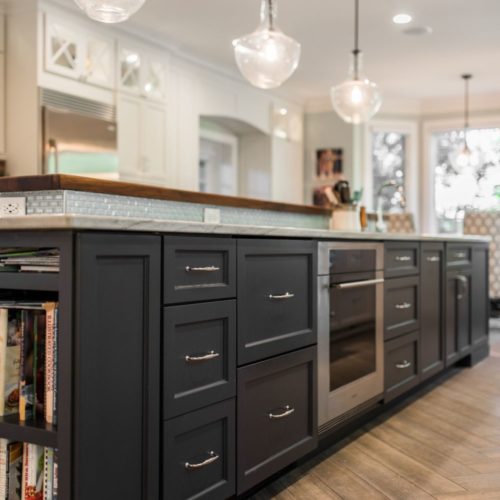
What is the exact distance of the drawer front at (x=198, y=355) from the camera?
1524 mm

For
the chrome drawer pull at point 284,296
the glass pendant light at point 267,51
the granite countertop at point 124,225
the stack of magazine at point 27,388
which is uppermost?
the glass pendant light at point 267,51

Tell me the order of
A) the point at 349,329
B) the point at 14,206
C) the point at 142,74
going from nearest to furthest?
the point at 14,206 < the point at 349,329 < the point at 142,74

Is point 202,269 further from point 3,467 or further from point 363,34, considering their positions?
point 363,34

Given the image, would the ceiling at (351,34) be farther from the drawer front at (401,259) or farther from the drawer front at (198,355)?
the drawer front at (198,355)

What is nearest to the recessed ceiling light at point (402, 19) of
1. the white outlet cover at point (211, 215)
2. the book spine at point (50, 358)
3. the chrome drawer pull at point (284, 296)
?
the white outlet cover at point (211, 215)

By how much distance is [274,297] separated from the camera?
1.97 m

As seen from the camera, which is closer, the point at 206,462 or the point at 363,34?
the point at 206,462

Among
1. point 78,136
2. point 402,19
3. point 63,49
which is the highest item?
point 402,19

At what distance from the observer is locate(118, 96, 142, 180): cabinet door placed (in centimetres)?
502

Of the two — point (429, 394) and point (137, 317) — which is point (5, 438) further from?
point (429, 394)

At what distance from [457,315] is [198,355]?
2702 millimetres

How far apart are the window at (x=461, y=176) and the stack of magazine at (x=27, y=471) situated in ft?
22.3

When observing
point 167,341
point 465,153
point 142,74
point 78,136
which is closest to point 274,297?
point 167,341

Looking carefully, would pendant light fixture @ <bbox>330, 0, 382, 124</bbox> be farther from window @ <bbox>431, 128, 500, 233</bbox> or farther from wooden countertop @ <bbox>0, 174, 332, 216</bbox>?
window @ <bbox>431, 128, 500, 233</bbox>
